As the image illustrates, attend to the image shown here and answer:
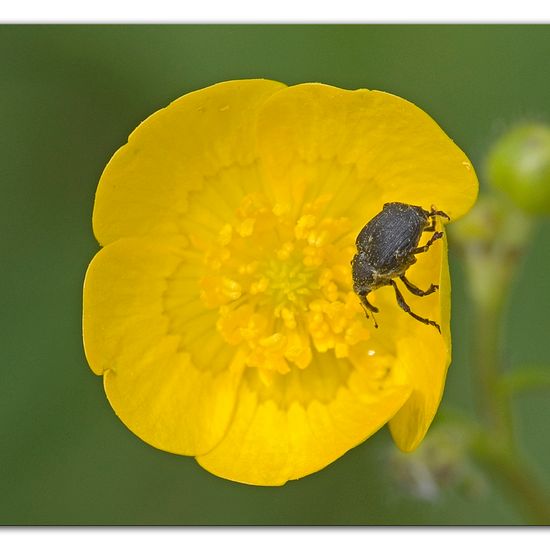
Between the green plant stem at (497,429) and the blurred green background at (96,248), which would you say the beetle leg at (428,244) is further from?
the blurred green background at (96,248)

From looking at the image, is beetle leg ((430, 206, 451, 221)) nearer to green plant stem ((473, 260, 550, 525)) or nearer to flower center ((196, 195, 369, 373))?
flower center ((196, 195, 369, 373))

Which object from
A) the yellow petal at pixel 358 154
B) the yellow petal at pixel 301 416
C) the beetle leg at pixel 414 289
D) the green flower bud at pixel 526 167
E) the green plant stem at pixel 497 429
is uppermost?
the yellow petal at pixel 358 154

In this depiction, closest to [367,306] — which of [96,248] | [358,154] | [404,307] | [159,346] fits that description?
[404,307]

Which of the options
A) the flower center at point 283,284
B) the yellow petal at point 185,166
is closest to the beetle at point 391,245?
the flower center at point 283,284

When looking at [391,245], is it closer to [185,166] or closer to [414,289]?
[414,289]
